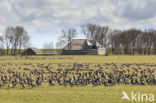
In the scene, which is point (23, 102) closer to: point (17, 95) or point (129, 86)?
point (17, 95)

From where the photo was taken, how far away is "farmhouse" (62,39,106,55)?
124500mm

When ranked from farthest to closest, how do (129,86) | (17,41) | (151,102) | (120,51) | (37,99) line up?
(120,51) → (17,41) → (129,86) → (37,99) → (151,102)

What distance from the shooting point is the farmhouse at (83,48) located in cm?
12450

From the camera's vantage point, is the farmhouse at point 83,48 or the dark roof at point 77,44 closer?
the farmhouse at point 83,48

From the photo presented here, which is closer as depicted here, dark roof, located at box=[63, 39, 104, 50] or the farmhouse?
the farmhouse

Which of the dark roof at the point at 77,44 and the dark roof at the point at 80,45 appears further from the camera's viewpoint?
the dark roof at the point at 77,44

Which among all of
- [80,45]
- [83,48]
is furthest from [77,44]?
[83,48]

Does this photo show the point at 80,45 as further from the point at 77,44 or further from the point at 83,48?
the point at 83,48

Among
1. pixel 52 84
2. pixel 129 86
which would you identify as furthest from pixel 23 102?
pixel 129 86

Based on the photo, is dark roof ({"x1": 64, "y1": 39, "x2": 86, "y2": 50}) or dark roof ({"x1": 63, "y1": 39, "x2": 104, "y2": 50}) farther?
dark roof ({"x1": 64, "y1": 39, "x2": 86, "y2": 50})

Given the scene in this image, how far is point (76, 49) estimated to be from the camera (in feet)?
422

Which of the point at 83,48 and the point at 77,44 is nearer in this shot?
the point at 83,48

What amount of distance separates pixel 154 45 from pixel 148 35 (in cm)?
676

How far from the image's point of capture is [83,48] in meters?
130
